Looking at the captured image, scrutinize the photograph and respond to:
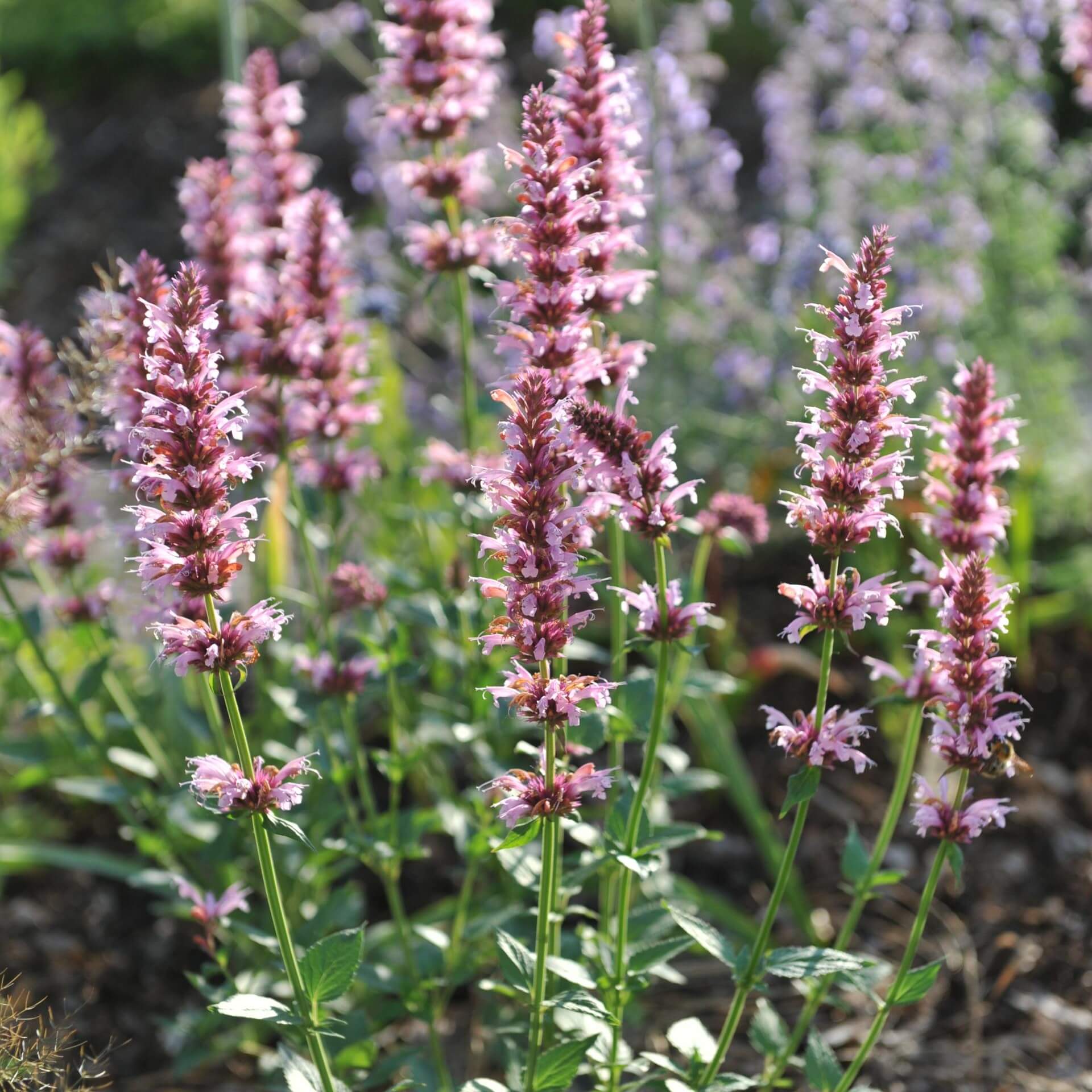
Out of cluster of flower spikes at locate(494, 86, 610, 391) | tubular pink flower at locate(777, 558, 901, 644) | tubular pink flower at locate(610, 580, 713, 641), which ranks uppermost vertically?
cluster of flower spikes at locate(494, 86, 610, 391)

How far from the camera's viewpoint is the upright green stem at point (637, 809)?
1.96 m

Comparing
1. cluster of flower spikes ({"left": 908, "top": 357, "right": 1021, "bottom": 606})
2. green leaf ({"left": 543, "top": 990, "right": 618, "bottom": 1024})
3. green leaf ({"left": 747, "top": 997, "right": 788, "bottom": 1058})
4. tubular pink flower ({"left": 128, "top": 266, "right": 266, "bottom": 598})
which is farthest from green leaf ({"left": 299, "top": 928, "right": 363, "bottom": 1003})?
cluster of flower spikes ({"left": 908, "top": 357, "right": 1021, "bottom": 606})

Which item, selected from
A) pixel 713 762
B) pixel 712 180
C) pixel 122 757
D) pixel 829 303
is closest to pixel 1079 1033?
pixel 713 762

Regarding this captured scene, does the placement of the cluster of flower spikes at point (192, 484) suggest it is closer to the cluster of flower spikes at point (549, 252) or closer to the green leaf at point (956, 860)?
the cluster of flower spikes at point (549, 252)

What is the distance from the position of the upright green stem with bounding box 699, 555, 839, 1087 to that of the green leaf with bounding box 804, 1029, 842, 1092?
0.58 ft

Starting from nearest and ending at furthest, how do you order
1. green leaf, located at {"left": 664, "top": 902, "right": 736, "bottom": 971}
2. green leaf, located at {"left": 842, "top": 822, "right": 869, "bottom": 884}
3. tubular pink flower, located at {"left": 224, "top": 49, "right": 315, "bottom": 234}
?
green leaf, located at {"left": 664, "top": 902, "right": 736, "bottom": 971}, green leaf, located at {"left": 842, "top": 822, "right": 869, "bottom": 884}, tubular pink flower, located at {"left": 224, "top": 49, "right": 315, "bottom": 234}

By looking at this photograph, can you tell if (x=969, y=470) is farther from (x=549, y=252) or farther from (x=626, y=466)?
(x=549, y=252)

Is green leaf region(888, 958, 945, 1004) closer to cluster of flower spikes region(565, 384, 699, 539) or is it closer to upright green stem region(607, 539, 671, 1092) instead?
upright green stem region(607, 539, 671, 1092)

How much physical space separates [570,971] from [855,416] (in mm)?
1052

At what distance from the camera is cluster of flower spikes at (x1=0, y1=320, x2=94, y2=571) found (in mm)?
2439

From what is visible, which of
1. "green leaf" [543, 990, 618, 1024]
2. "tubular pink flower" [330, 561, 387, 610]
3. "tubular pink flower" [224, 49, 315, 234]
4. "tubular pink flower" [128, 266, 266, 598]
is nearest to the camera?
"tubular pink flower" [128, 266, 266, 598]

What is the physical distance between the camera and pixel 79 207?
11.1 m

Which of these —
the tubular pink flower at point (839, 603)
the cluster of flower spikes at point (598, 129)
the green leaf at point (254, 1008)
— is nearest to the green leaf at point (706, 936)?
the tubular pink flower at point (839, 603)

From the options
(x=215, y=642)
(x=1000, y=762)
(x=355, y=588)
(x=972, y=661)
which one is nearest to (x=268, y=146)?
(x=355, y=588)
